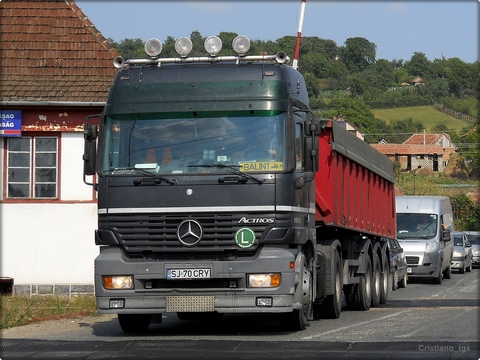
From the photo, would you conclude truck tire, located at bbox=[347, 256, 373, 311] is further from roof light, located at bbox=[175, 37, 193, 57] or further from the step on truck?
roof light, located at bbox=[175, 37, 193, 57]

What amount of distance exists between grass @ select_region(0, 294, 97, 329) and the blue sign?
4.24 m

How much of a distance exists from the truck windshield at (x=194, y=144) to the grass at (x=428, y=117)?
3716 inches

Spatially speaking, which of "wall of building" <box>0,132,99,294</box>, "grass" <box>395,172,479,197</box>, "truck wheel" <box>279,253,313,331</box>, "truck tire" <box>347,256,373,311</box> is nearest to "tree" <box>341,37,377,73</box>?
"grass" <box>395,172,479,197</box>

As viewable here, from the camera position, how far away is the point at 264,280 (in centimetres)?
1204

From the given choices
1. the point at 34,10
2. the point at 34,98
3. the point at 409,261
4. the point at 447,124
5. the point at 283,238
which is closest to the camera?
the point at 283,238

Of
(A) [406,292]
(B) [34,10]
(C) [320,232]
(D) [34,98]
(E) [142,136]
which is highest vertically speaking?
(B) [34,10]

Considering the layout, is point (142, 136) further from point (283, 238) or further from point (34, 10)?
point (34, 10)

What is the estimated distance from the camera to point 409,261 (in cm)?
2931

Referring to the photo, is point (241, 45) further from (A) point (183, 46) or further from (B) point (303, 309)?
(B) point (303, 309)

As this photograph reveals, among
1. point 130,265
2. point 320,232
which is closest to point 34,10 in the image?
point 320,232

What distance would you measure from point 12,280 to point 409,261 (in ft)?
41.3

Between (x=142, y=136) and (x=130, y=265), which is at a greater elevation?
(x=142, y=136)

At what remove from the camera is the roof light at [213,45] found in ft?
42.5

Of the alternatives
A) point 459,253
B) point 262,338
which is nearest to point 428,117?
point 459,253
